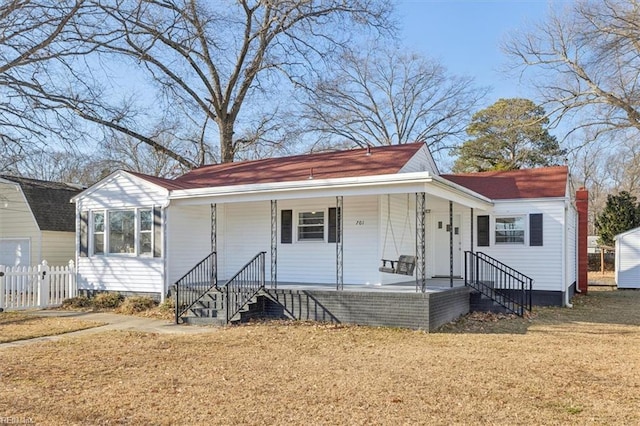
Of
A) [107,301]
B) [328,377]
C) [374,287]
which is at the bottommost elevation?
[107,301]

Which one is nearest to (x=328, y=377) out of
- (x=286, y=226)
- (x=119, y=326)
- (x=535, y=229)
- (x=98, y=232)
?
(x=119, y=326)

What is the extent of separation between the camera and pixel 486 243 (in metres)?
15.3

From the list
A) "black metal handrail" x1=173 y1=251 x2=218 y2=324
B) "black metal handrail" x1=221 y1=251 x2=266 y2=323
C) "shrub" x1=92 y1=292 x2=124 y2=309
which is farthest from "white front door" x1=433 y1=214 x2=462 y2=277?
"shrub" x1=92 y1=292 x2=124 y2=309

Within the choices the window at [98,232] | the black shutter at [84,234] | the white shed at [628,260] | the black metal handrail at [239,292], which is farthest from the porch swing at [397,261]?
the white shed at [628,260]

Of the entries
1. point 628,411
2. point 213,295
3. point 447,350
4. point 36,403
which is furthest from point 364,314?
point 36,403

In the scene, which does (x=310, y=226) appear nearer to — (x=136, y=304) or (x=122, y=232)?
(x=136, y=304)

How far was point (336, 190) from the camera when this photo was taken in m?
10.8

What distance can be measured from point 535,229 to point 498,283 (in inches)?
73.5

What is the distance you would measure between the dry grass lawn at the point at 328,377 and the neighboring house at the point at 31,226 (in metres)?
11.3

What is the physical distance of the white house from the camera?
1234 cm

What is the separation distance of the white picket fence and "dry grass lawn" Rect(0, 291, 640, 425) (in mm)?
4983

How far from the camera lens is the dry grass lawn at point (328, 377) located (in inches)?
198

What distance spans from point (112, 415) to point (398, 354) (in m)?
4.28

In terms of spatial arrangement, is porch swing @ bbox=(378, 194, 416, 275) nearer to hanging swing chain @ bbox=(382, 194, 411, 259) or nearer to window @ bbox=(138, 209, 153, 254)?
hanging swing chain @ bbox=(382, 194, 411, 259)
